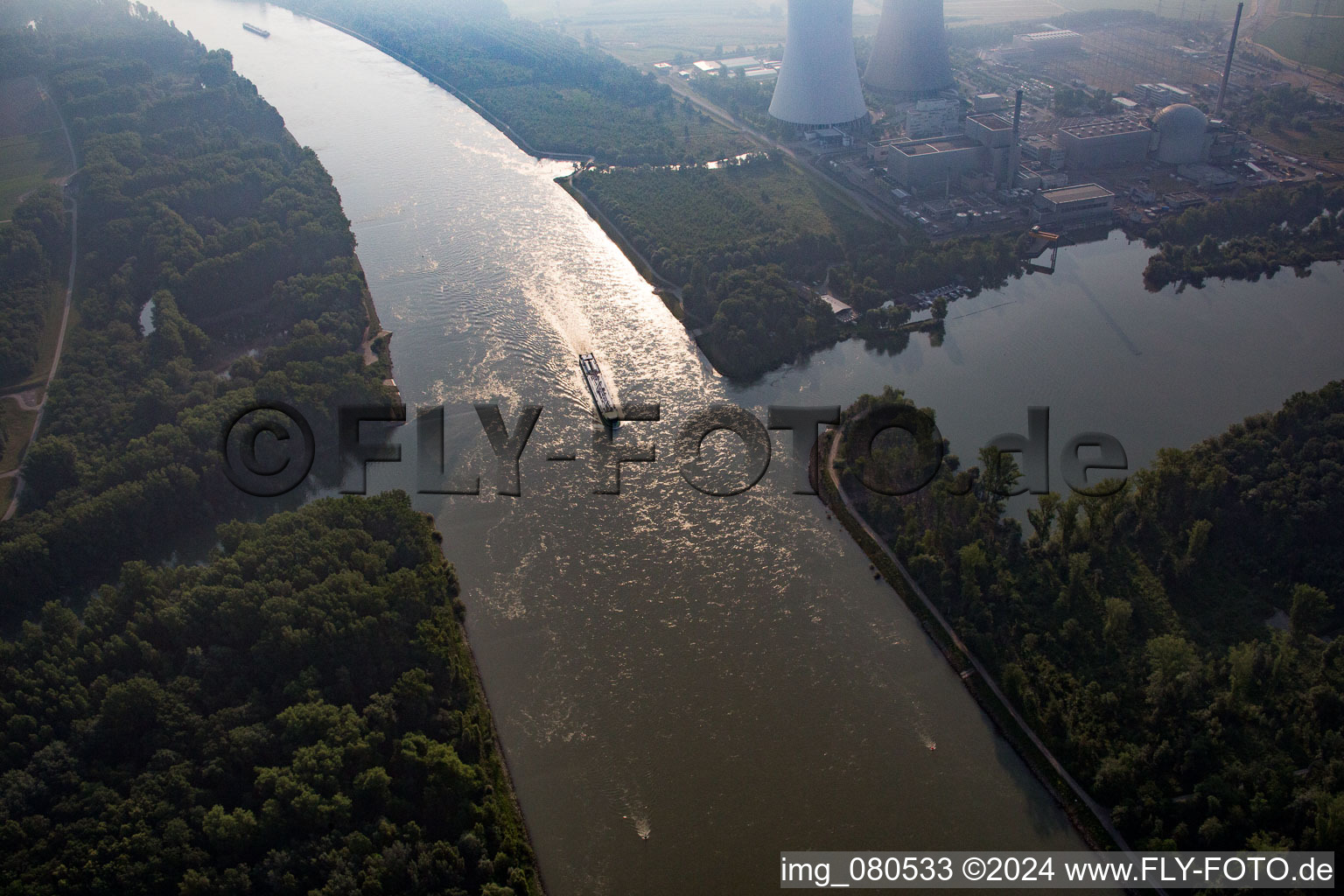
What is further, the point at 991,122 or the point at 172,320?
the point at 991,122

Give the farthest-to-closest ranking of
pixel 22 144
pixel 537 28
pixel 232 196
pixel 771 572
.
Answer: pixel 537 28 → pixel 22 144 → pixel 232 196 → pixel 771 572

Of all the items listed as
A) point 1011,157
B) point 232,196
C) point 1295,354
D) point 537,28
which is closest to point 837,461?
point 1295,354

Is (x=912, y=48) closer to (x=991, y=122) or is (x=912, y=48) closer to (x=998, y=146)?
(x=991, y=122)

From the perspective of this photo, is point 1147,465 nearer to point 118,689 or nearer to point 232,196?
point 118,689

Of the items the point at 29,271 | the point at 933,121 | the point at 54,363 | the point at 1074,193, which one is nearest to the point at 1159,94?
the point at 933,121

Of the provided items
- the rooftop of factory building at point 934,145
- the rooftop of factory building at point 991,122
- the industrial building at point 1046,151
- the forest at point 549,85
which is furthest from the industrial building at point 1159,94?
the forest at point 549,85

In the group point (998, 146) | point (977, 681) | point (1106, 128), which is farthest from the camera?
point (1106, 128)
